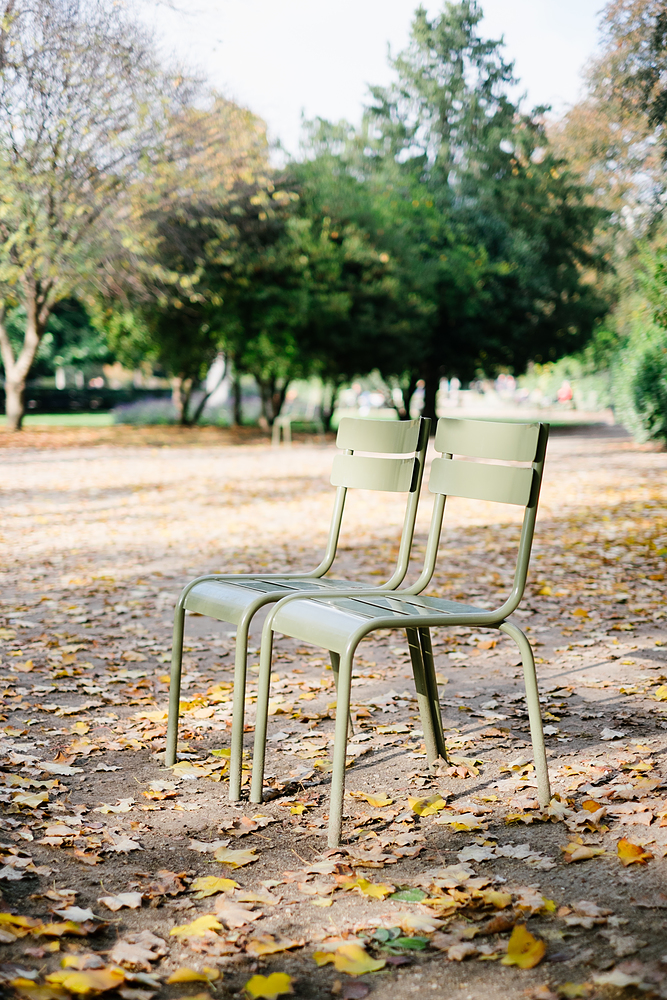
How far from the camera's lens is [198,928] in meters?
2.48

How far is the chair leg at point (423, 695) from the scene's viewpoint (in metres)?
3.55

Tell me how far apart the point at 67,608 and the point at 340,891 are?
4.27 metres

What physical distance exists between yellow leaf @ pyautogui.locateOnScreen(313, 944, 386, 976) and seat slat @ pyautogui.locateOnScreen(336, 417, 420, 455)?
1.81m

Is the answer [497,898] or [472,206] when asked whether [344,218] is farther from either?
[497,898]

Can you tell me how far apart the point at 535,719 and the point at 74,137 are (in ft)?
57.0

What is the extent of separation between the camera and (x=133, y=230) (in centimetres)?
2108

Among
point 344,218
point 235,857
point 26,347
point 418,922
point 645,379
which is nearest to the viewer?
point 418,922

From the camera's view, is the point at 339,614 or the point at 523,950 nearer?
the point at 523,950

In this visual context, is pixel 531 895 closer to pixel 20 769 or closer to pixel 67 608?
pixel 20 769

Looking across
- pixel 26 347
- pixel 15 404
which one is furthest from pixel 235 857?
pixel 15 404

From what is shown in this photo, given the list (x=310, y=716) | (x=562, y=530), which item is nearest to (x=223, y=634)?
(x=310, y=716)

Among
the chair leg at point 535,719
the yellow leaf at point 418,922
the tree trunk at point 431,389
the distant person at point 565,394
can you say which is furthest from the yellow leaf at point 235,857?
the distant person at point 565,394

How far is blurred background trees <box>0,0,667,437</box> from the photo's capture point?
17.3 m

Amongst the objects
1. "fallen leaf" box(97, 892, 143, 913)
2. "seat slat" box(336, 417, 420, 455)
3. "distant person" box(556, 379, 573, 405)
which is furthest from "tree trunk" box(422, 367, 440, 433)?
"fallen leaf" box(97, 892, 143, 913)
